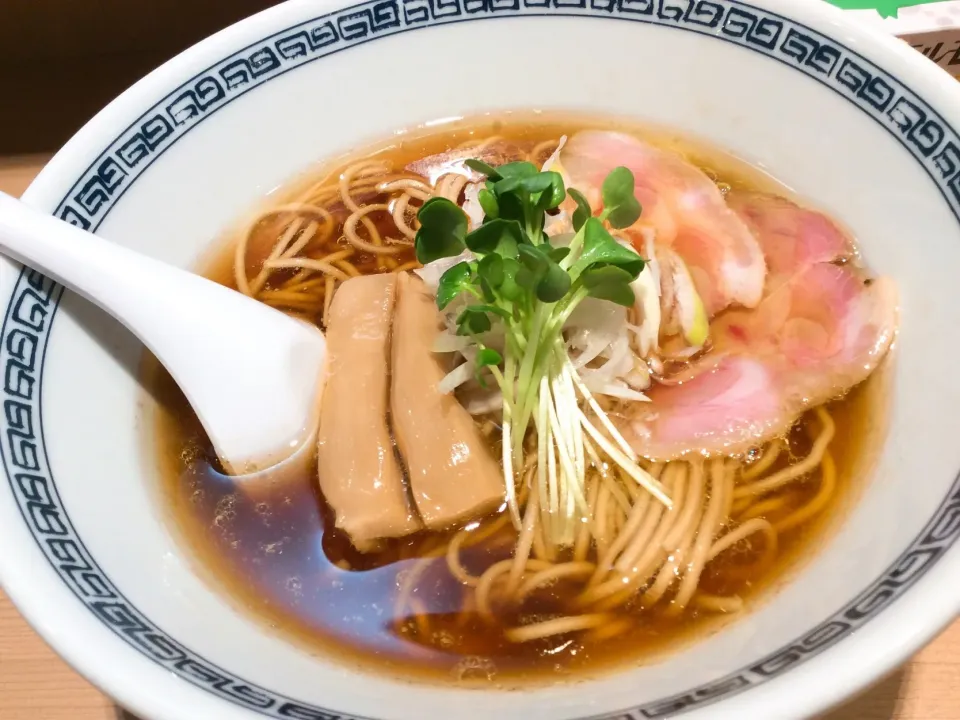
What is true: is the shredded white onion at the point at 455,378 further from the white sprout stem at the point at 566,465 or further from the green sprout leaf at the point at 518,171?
the green sprout leaf at the point at 518,171

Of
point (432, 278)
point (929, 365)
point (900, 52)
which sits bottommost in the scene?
point (929, 365)

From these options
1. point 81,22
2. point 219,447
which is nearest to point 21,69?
point 81,22

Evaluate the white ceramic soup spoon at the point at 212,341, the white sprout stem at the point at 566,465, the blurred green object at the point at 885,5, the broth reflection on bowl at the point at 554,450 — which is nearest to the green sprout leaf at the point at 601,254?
the broth reflection on bowl at the point at 554,450

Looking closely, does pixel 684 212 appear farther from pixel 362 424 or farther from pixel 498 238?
pixel 362 424

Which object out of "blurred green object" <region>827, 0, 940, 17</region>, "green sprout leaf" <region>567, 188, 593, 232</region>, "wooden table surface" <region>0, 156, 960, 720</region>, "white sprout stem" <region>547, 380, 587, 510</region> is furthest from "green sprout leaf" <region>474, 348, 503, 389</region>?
"blurred green object" <region>827, 0, 940, 17</region>

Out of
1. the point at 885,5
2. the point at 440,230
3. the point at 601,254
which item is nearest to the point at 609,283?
the point at 601,254

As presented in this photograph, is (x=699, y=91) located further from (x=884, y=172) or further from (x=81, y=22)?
(x=81, y=22)
